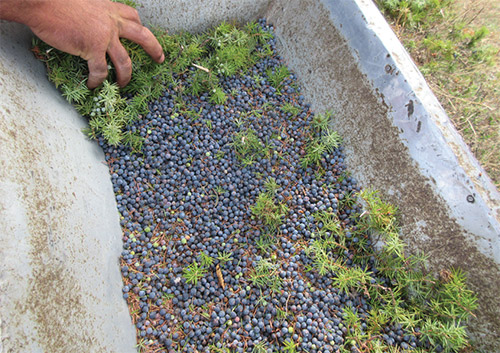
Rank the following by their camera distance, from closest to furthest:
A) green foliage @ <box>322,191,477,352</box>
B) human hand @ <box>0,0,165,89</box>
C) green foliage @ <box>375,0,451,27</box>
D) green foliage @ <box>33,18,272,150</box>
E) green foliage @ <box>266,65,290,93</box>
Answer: human hand @ <box>0,0,165,89</box>
green foliage @ <box>322,191,477,352</box>
green foliage @ <box>33,18,272,150</box>
green foliage @ <box>266,65,290,93</box>
green foliage @ <box>375,0,451,27</box>

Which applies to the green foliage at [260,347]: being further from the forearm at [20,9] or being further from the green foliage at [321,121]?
the forearm at [20,9]

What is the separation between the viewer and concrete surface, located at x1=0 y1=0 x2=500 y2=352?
4.09ft

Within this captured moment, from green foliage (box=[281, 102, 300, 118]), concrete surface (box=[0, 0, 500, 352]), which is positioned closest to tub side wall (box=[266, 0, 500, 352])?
concrete surface (box=[0, 0, 500, 352])

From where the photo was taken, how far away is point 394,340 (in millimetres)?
1693

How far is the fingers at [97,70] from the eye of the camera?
178cm

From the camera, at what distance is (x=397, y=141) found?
1888 mm

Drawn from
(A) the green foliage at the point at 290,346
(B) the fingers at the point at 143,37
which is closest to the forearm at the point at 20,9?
(B) the fingers at the point at 143,37

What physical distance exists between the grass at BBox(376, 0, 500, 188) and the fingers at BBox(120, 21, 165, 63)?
178cm

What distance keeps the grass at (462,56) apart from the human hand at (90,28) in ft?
6.30

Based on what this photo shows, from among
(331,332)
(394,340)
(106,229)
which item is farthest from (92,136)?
(394,340)

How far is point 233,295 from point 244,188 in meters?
0.62

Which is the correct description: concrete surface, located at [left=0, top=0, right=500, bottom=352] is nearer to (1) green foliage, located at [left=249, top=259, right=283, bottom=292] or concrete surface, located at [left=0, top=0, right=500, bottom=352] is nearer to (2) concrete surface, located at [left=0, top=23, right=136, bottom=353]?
(2) concrete surface, located at [left=0, top=23, right=136, bottom=353]

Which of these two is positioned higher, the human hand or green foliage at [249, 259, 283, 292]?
the human hand

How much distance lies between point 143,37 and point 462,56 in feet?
7.62
